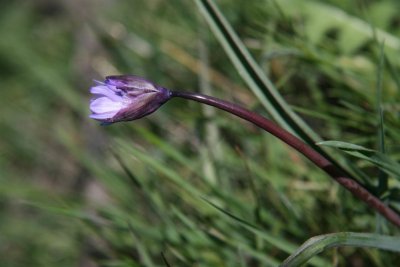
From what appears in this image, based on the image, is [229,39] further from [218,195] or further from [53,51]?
[53,51]

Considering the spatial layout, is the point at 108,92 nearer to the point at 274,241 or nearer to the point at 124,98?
the point at 124,98

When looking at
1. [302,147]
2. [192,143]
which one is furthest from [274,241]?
[192,143]

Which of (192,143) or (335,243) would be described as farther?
(192,143)

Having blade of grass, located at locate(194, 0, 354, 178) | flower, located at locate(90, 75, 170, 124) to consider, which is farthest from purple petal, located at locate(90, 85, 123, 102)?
blade of grass, located at locate(194, 0, 354, 178)

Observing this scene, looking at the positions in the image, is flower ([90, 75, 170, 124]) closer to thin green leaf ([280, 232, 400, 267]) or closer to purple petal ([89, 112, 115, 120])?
purple petal ([89, 112, 115, 120])

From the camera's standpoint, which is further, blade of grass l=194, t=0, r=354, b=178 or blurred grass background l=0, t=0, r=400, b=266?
blurred grass background l=0, t=0, r=400, b=266

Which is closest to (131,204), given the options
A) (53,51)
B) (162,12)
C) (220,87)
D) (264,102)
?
(220,87)
